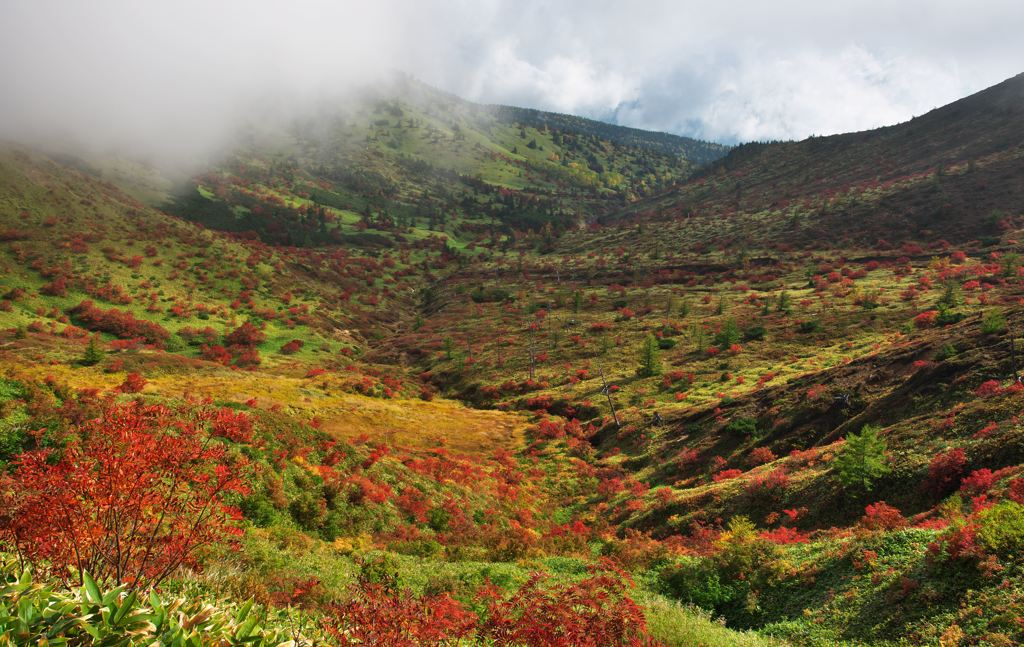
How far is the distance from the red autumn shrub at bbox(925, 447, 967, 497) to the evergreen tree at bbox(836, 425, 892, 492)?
1367 mm

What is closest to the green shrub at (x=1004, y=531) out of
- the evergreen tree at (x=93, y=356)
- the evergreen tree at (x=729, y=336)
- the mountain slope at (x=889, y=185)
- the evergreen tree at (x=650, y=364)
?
the evergreen tree at (x=93, y=356)

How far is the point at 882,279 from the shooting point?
7138 cm

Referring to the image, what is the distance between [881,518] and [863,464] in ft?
10.8

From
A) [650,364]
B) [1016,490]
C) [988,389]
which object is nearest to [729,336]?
[650,364]

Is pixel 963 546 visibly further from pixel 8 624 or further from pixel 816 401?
pixel 816 401

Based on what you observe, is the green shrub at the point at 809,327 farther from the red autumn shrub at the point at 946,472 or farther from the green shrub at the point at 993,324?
the red autumn shrub at the point at 946,472

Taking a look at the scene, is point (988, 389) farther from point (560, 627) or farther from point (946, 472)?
point (560, 627)

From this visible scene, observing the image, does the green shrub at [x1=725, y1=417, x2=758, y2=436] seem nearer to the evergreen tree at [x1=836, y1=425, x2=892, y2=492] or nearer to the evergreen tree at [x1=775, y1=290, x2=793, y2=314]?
the evergreen tree at [x1=836, y1=425, x2=892, y2=492]

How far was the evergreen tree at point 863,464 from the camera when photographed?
18.3m

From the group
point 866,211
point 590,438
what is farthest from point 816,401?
point 866,211

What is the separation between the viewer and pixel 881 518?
15.7 m

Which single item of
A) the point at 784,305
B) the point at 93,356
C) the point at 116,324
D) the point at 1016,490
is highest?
the point at 784,305

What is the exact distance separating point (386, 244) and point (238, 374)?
11505 cm

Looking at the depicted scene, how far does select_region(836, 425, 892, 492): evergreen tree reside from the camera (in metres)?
18.3
